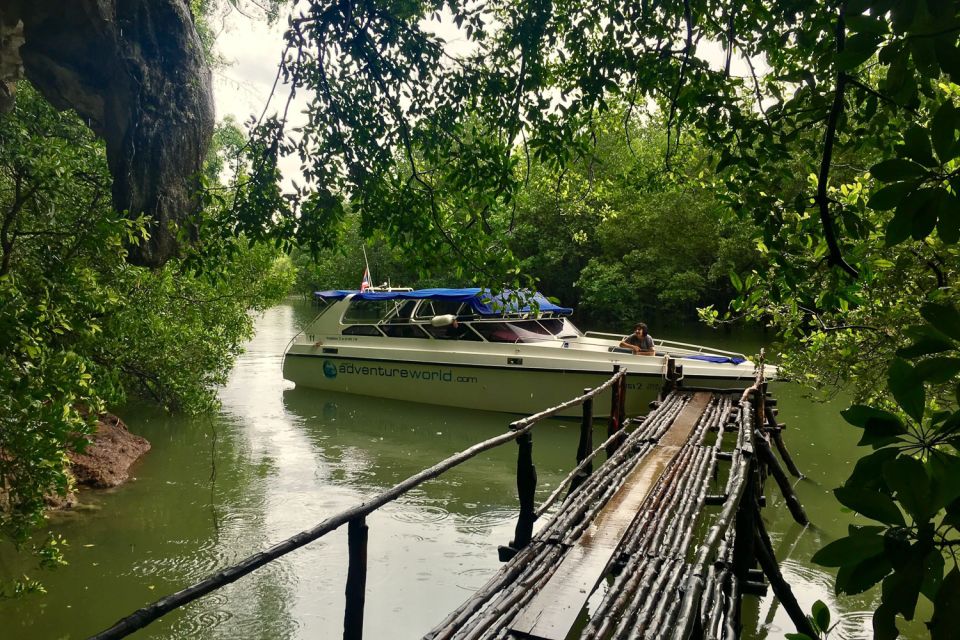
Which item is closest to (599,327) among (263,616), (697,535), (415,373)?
(415,373)

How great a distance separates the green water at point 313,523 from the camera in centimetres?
594

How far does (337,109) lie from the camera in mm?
4305

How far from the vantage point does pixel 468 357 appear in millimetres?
13234

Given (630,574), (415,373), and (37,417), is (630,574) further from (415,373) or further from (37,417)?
(415,373)

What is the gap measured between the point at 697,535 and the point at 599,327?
25.1m

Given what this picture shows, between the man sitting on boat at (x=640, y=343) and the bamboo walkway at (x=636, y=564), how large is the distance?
610cm

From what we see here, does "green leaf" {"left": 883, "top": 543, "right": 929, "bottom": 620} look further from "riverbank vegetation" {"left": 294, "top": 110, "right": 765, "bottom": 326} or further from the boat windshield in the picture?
"riverbank vegetation" {"left": 294, "top": 110, "right": 765, "bottom": 326}

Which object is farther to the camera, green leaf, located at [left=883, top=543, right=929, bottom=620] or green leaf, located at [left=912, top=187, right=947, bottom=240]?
green leaf, located at [left=912, top=187, right=947, bottom=240]

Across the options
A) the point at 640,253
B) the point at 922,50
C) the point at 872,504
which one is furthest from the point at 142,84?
the point at 640,253

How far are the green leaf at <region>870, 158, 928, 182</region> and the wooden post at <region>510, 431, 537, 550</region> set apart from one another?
385 cm

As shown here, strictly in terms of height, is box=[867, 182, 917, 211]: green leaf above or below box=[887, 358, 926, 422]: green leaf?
above

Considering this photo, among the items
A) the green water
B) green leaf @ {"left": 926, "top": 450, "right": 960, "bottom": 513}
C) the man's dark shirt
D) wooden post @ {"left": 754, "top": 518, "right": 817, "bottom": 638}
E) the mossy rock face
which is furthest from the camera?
the man's dark shirt

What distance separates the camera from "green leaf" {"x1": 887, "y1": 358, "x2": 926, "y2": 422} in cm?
110

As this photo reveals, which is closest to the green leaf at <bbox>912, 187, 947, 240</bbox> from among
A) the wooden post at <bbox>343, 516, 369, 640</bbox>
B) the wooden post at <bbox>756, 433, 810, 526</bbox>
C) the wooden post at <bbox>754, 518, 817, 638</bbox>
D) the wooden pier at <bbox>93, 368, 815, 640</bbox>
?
the wooden pier at <bbox>93, 368, 815, 640</bbox>
